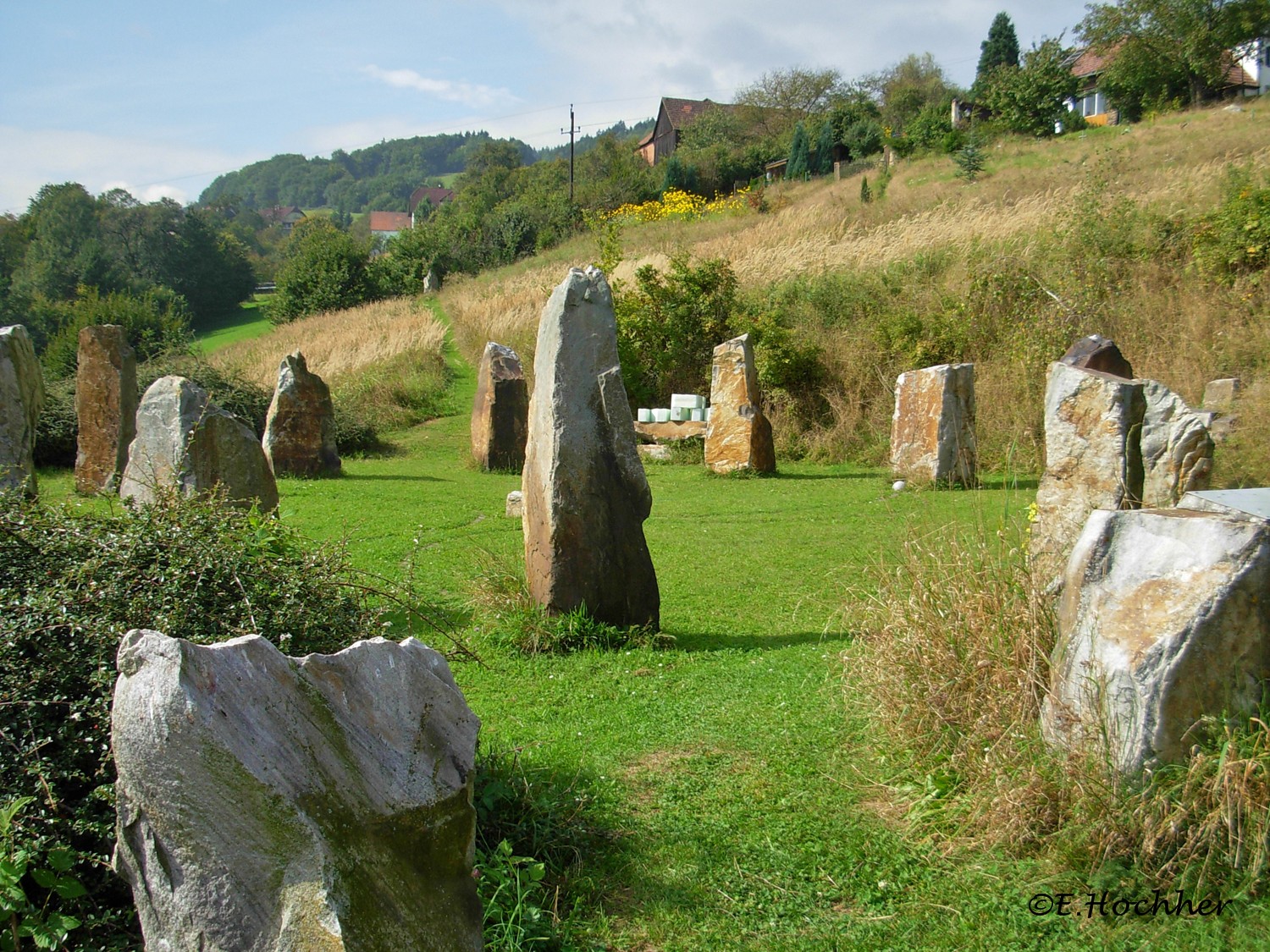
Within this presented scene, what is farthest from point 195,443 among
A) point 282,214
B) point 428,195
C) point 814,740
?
point 282,214

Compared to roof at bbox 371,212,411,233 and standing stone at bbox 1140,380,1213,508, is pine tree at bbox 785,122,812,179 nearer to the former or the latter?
standing stone at bbox 1140,380,1213,508

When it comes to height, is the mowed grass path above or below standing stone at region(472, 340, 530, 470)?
below

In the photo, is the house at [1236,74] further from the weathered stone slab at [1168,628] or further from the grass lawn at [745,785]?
the weathered stone slab at [1168,628]

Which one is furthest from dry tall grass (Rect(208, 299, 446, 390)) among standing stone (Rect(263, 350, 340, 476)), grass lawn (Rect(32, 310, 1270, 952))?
grass lawn (Rect(32, 310, 1270, 952))

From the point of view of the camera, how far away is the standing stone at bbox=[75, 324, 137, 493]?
12914 mm

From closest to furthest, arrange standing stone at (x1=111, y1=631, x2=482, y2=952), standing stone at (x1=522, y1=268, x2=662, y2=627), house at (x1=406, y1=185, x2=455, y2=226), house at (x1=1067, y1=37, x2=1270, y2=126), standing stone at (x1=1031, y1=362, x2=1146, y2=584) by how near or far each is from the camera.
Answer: standing stone at (x1=111, y1=631, x2=482, y2=952)
standing stone at (x1=522, y1=268, x2=662, y2=627)
standing stone at (x1=1031, y1=362, x2=1146, y2=584)
house at (x1=1067, y1=37, x2=1270, y2=126)
house at (x1=406, y1=185, x2=455, y2=226)

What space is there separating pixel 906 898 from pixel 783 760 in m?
1.16

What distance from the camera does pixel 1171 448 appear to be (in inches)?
299

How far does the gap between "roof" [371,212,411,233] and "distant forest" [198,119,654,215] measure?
1122 cm

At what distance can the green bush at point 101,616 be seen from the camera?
9.57 feet

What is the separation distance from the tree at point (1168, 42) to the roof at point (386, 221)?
92.9m

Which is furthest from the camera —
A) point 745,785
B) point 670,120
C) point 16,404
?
point 670,120

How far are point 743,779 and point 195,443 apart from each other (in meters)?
6.26

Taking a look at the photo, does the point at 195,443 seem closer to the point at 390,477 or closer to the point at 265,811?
the point at 390,477
